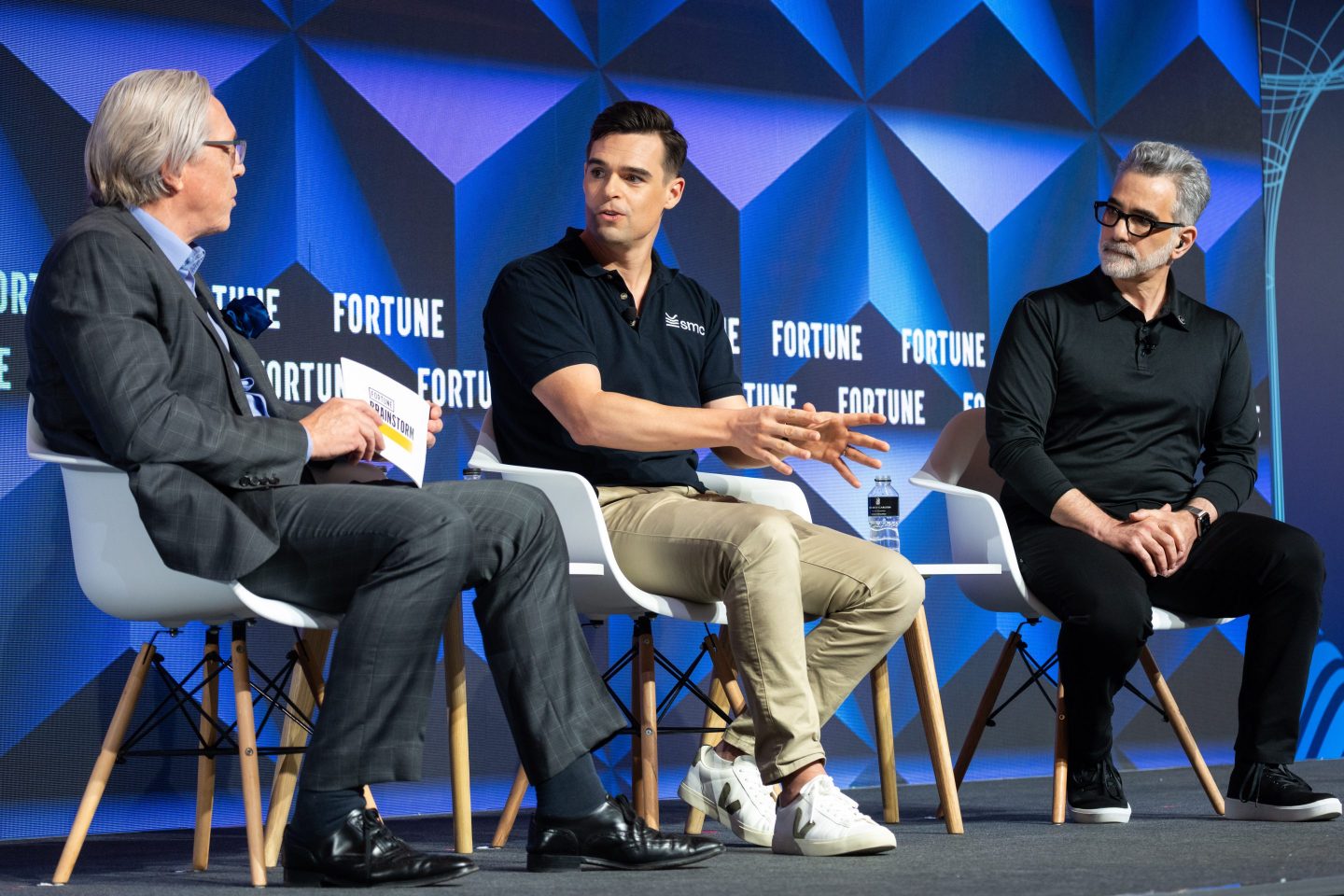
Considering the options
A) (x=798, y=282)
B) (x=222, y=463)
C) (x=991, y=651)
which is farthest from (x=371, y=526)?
(x=991, y=651)

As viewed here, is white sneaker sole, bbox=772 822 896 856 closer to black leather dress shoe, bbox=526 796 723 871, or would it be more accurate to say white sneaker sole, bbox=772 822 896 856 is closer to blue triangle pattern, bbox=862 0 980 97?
black leather dress shoe, bbox=526 796 723 871

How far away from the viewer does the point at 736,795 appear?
2828mm

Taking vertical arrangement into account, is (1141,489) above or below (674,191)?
below

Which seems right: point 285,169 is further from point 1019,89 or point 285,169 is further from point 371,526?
point 1019,89

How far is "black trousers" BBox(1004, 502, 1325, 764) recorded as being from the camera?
128 inches

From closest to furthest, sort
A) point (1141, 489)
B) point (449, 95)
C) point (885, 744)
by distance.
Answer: point (885, 744) → point (1141, 489) → point (449, 95)

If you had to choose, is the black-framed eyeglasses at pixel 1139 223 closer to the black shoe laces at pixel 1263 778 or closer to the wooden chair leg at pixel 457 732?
the black shoe laces at pixel 1263 778

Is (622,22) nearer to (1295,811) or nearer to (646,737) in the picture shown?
(646,737)

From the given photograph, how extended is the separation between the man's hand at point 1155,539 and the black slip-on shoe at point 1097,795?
0.44 meters

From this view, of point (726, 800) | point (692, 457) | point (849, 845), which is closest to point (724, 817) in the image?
point (726, 800)

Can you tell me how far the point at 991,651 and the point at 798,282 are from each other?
1.34 metres

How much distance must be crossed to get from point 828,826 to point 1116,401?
1.49 m

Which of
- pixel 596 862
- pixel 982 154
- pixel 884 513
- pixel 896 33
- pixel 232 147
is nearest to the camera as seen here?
pixel 596 862

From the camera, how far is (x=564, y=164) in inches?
173
